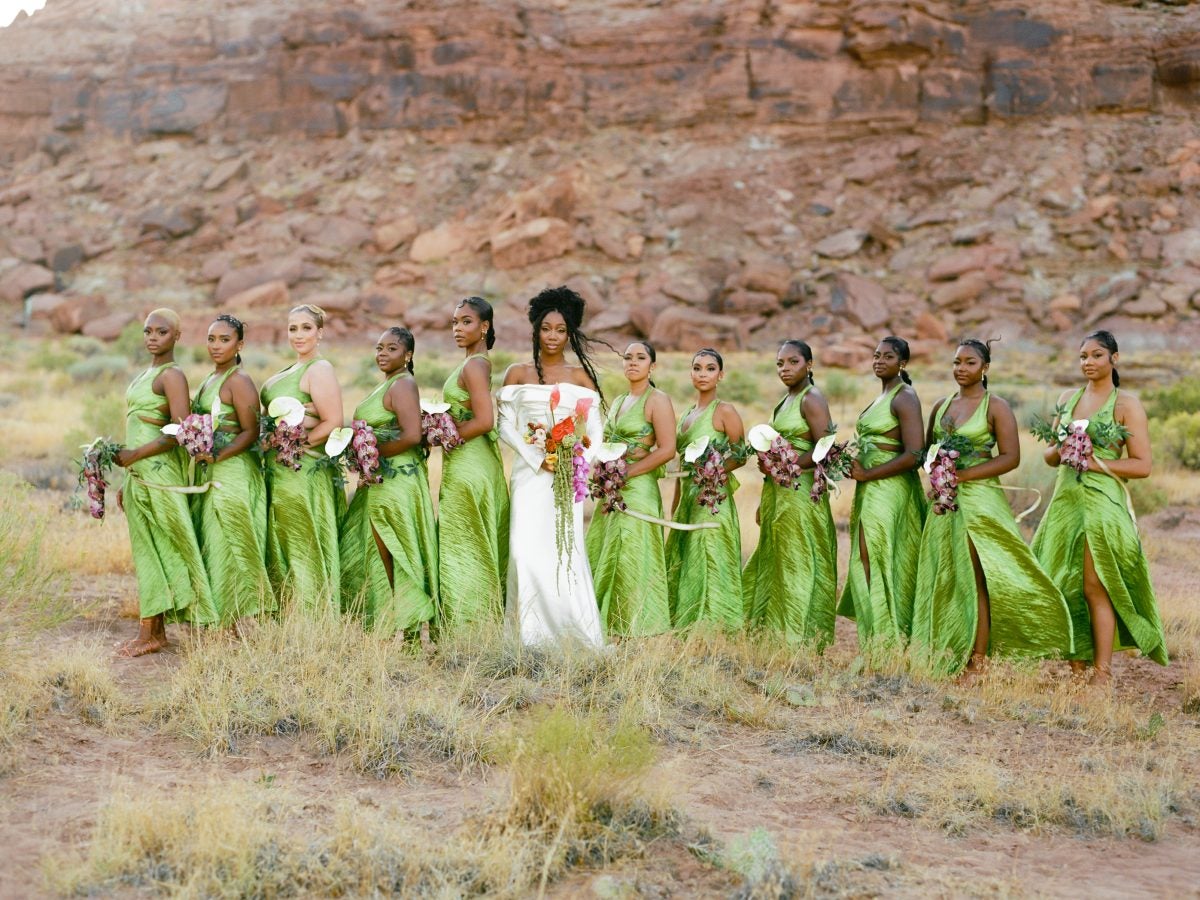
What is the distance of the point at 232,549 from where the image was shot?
300 inches

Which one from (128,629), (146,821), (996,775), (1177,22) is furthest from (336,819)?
(1177,22)

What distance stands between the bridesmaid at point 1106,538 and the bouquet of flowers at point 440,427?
382 centimetres

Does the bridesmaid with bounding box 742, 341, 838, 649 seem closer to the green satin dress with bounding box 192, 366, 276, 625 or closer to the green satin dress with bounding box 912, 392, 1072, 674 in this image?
the green satin dress with bounding box 912, 392, 1072, 674

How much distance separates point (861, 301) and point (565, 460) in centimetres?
3056

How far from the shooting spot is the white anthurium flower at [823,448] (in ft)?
26.1

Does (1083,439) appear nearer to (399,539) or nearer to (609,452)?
(609,452)

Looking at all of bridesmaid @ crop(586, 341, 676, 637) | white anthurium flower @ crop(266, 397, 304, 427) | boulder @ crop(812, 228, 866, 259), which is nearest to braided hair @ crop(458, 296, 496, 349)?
bridesmaid @ crop(586, 341, 676, 637)

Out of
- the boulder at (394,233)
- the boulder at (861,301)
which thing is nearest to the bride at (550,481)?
the boulder at (861,301)

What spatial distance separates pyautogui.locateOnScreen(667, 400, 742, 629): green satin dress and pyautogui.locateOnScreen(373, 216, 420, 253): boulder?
3505 cm

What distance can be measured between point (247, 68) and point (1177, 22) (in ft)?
113

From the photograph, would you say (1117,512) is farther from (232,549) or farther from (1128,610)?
(232,549)

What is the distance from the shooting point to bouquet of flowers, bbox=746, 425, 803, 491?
809 cm

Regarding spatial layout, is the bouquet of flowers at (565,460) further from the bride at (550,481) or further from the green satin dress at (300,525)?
the green satin dress at (300,525)

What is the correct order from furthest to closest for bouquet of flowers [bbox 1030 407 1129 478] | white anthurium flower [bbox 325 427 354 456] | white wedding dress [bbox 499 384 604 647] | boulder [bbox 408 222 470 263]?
1. boulder [bbox 408 222 470 263]
2. bouquet of flowers [bbox 1030 407 1129 478]
3. white wedding dress [bbox 499 384 604 647]
4. white anthurium flower [bbox 325 427 354 456]
